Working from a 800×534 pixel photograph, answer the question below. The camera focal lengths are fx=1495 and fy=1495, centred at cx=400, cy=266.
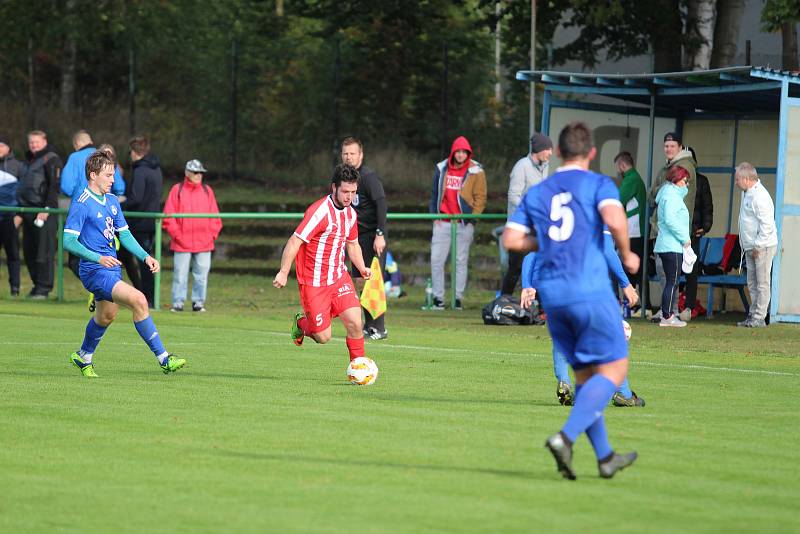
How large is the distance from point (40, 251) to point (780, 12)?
38.0 feet

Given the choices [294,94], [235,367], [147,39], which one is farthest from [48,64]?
[235,367]

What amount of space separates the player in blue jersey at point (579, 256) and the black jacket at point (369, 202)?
8545mm

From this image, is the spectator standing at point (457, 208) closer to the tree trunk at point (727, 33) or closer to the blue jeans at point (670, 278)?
the blue jeans at point (670, 278)

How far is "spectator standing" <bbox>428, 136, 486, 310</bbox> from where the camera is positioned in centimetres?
2133

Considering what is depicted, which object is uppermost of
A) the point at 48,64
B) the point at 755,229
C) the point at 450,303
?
the point at 48,64

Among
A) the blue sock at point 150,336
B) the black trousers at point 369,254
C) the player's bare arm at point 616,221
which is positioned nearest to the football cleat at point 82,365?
the blue sock at point 150,336

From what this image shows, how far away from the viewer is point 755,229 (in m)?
18.6

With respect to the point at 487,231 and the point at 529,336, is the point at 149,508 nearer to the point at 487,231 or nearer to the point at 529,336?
the point at 529,336

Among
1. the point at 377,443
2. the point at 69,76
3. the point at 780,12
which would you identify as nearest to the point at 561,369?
the point at 377,443

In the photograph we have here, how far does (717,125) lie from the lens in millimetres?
22062

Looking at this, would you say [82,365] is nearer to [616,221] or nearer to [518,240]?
[518,240]

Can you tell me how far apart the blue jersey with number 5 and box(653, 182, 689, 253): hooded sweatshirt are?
1078cm

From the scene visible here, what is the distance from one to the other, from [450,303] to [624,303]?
2.88 meters

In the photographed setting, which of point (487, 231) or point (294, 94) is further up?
point (294, 94)
